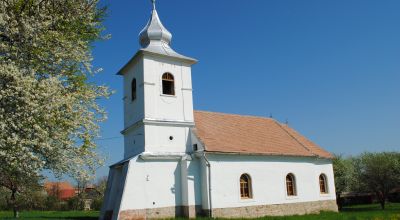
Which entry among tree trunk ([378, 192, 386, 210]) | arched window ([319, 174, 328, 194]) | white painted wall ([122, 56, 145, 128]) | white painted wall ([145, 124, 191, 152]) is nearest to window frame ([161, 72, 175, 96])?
white painted wall ([122, 56, 145, 128])

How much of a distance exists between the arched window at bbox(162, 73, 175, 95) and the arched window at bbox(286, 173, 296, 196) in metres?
10.0

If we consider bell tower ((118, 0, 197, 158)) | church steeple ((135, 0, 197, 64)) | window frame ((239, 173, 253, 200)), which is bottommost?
window frame ((239, 173, 253, 200))

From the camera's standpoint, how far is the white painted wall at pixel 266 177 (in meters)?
22.8

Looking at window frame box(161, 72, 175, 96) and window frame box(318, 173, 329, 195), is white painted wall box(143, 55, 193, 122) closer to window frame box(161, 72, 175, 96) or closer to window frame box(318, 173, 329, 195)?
window frame box(161, 72, 175, 96)

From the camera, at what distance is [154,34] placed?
25.3 metres

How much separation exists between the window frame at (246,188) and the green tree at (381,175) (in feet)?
57.0

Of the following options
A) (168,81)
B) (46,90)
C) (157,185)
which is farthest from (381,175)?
(46,90)

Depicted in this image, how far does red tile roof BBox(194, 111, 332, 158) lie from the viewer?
24.1 meters

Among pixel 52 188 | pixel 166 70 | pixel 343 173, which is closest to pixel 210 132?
pixel 166 70

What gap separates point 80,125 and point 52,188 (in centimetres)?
5913

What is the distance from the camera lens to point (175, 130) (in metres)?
23.5

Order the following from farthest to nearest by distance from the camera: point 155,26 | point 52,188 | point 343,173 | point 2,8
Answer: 1. point 52,188
2. point 343,173
3. point 155,26
4. point 2,8

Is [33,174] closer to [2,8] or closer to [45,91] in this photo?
[45,91]

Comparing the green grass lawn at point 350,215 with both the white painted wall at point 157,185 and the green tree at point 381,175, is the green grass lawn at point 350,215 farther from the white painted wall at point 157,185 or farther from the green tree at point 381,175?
the white painted wall at point 157,185
